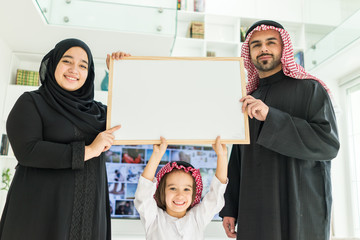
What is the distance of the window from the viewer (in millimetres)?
3955

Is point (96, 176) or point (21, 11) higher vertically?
point (21, 11)

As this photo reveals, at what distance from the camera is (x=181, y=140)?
1.55m

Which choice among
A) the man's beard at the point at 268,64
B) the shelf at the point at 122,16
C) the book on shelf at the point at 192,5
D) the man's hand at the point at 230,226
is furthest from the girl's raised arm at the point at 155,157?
the book on shelf at the point at 192,5

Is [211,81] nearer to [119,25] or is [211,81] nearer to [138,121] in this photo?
[138,121]

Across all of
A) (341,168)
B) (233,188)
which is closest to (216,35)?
(341,168)

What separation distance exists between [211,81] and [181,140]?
0.36 metres

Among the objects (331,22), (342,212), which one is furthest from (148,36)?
(342,212)

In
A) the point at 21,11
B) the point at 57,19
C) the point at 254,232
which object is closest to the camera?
the point at 254,232

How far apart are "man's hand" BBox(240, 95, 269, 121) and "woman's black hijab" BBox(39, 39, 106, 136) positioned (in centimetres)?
72

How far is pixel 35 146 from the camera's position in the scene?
1.35m

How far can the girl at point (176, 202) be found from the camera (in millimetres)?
1633

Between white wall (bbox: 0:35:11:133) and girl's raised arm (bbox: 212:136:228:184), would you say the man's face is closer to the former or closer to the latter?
girl's raised arm (bbox: 212:136:228:184)

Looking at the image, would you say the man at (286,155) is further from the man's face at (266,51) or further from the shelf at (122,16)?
the shelf at (122,16)

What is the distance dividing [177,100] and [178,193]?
1.71 feet
